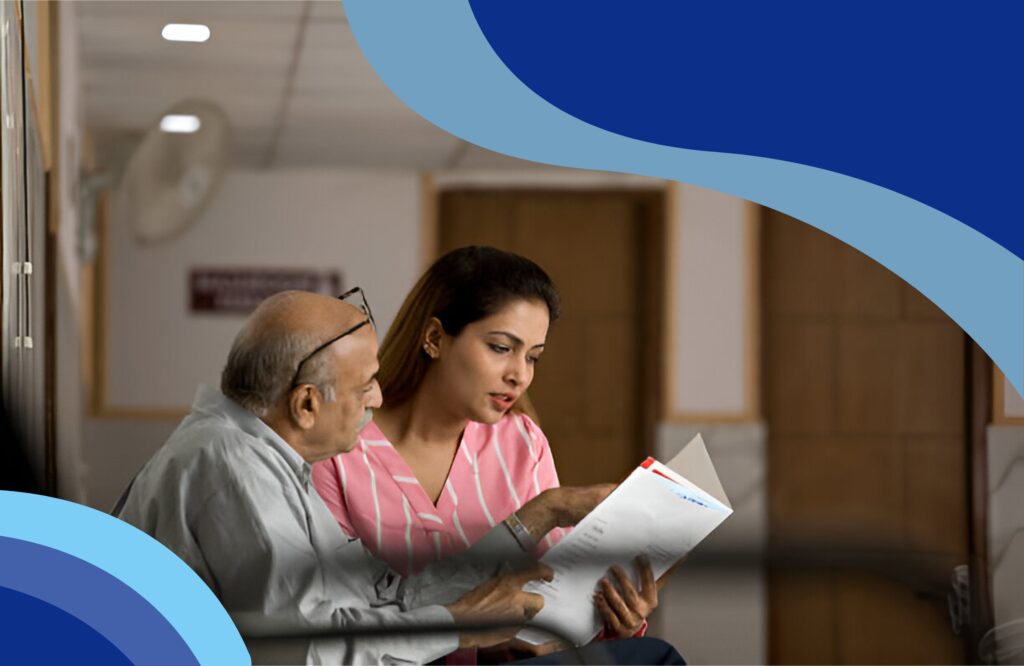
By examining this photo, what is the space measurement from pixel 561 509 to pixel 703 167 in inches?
19.8

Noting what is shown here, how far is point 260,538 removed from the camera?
54.7 inches

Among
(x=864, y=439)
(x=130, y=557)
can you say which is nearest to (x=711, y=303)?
(x=864, y=439)

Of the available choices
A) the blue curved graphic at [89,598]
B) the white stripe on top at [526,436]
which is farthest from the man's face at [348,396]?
the blue curved graphic at [89,598]

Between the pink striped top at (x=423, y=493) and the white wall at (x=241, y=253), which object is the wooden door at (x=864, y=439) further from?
the white wall at (x=241, y=253)

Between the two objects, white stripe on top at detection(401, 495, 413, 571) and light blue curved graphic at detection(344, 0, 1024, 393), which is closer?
white stripe on top at detection(401, 495, 413, 571)

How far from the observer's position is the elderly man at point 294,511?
1389 mm

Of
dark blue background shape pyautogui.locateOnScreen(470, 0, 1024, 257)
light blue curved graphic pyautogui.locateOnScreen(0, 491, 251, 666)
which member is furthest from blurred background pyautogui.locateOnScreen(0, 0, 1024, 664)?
light blue curved graphic pyautogui.locateOnScreen(0, 491, 251, 666)

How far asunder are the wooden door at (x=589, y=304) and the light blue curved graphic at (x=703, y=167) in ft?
0.24

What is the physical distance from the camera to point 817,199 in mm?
1700

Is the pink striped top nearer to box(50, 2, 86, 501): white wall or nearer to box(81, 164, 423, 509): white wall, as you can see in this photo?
box(81, 164, 423, 509): white wall

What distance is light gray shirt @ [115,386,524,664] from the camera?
4.55ft

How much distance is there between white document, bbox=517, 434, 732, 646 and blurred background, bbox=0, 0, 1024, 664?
137mm

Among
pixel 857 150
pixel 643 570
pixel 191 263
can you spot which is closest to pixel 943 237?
pixel 857 150

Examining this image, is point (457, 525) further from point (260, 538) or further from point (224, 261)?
point (224, 261)
